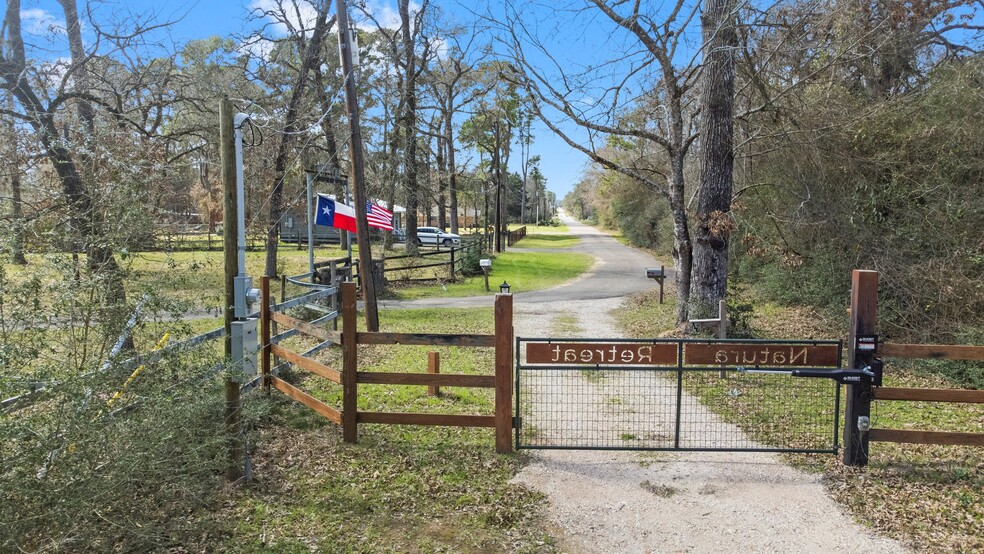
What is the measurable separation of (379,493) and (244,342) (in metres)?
1.62

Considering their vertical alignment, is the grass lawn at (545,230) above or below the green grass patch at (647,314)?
above

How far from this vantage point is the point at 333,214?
15.2 m

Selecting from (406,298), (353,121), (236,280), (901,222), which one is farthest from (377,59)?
(236,280)

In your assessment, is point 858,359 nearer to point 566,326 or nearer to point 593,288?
point 566,326

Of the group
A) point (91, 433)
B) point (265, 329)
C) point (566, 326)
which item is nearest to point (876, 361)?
point (91, 433)

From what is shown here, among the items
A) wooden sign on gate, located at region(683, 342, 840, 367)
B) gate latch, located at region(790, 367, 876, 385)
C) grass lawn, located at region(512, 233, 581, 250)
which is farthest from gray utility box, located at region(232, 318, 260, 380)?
grass lawn, located at region(512, 233, 581, 250)

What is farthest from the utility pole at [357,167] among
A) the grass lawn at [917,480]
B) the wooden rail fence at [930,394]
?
the wooden rail fence at [930,394]

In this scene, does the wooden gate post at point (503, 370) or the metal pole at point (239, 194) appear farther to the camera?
the wooden gate post at point (503, 370)

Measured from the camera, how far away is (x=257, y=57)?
17.4 m

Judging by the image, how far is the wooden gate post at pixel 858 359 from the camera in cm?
506

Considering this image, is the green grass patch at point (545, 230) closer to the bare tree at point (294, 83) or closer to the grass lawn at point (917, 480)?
the bare tree at point (294, 83)

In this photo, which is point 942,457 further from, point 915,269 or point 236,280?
point 236,280

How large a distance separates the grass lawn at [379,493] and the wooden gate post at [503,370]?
0.67 feet

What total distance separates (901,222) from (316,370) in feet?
32.7
